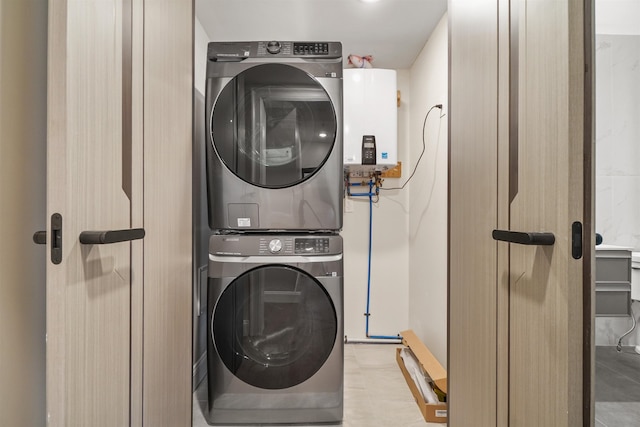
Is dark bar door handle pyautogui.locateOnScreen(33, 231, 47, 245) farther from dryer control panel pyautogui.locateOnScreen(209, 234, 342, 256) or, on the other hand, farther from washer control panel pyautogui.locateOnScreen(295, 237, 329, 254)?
washer control panel pyautogui.locateOnScreen(295, 237, 329, 254)

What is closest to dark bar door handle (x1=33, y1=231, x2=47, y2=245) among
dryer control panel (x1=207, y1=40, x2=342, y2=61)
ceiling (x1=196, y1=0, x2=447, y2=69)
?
dryer control panel (x1=207, y1=40, x2=342, y2=61)

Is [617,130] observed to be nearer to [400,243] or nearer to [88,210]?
[88,210]

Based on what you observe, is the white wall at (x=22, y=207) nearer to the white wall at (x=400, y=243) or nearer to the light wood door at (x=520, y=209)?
the light wood door at (x=520, y=209)

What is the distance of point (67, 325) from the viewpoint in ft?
2.23

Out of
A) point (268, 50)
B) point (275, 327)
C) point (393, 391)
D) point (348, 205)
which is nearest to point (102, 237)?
point (275, 327)

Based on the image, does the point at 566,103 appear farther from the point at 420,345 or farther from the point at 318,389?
the point at 420,345

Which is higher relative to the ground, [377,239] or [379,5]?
[379,5]

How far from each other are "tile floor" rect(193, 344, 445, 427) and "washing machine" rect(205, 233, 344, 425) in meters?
0.21

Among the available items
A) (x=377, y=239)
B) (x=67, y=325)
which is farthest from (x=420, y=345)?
(x=67, y=325)

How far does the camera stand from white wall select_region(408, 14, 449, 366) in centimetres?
200

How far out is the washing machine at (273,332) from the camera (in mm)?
1515

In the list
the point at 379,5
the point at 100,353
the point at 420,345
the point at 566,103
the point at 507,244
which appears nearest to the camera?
the point at 566,103

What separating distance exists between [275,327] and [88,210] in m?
1.02

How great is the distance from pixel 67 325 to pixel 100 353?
0.15 m
